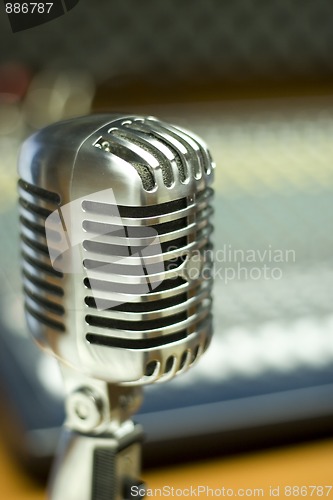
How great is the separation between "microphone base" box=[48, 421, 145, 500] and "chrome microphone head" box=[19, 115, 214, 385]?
52 millimetres

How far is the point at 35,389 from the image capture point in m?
0.66

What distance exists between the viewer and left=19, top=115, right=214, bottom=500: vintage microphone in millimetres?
325

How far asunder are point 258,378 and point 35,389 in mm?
209

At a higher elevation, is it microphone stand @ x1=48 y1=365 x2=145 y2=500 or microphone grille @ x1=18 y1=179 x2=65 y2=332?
microphone grille @ x1=18 y1=179 x2=65 y2=332

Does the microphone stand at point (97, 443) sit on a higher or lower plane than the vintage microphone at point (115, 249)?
lower

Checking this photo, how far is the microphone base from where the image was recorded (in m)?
0.39

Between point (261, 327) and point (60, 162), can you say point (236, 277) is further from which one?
point (60, 162)

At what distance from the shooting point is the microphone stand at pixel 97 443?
1.26 ft

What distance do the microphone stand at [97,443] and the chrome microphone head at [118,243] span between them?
26mm

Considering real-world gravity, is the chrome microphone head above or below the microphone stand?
above

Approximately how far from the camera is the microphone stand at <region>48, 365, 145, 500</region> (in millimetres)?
385

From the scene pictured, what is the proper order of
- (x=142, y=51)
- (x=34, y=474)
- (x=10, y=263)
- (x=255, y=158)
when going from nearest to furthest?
(x=34, y=474)
(x=10, y=263)
(x=255, y=158)
(x=142, y=51)

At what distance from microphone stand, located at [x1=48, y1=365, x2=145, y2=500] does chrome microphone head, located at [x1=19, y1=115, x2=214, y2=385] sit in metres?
0.03

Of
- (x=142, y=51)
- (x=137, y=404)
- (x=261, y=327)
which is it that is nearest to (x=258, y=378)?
(x=261, y=327)
